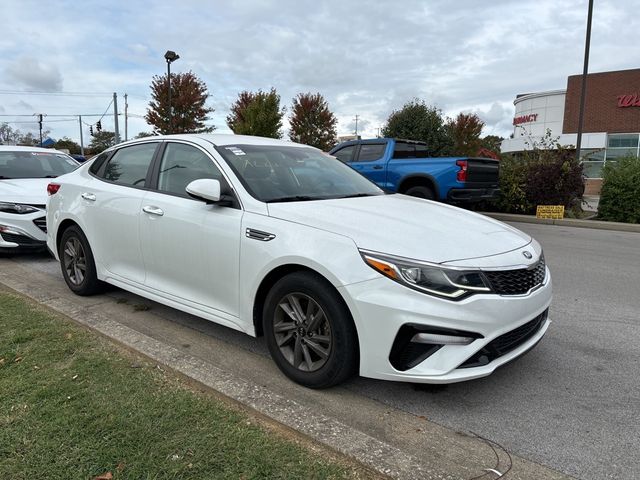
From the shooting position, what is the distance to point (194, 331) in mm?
4180

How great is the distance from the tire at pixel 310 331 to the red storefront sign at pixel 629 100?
36.0 meters

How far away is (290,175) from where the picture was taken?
13.1ft

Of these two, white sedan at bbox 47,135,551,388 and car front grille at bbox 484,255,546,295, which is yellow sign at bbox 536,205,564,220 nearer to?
white sedan at bbox 47,135,551,388

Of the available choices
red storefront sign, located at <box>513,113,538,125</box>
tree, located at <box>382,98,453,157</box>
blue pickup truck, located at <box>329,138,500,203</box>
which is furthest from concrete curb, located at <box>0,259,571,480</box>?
red storefront sign, located at <box>513,113,538,125</box>

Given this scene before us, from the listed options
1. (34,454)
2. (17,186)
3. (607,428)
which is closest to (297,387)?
(34,454)

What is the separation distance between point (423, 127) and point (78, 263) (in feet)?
62.9

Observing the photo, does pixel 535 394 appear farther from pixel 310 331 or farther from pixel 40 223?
pixel 40 223

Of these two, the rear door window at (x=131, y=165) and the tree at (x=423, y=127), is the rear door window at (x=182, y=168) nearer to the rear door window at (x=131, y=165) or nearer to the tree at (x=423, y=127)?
the rear door window at (x=131, y=165)

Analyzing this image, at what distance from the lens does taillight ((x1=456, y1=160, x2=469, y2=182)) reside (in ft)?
33.6

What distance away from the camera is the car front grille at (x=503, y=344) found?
9.14 feet

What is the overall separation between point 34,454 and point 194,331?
1.84 m

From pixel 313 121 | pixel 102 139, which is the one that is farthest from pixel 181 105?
pixel 102 139

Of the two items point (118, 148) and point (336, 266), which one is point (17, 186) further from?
point (336, 266)

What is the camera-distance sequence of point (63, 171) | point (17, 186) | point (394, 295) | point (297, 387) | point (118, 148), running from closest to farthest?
point (394, 295) → point (297, 387) → point (118, 148) → point (17, 186) → point (63, 171)
